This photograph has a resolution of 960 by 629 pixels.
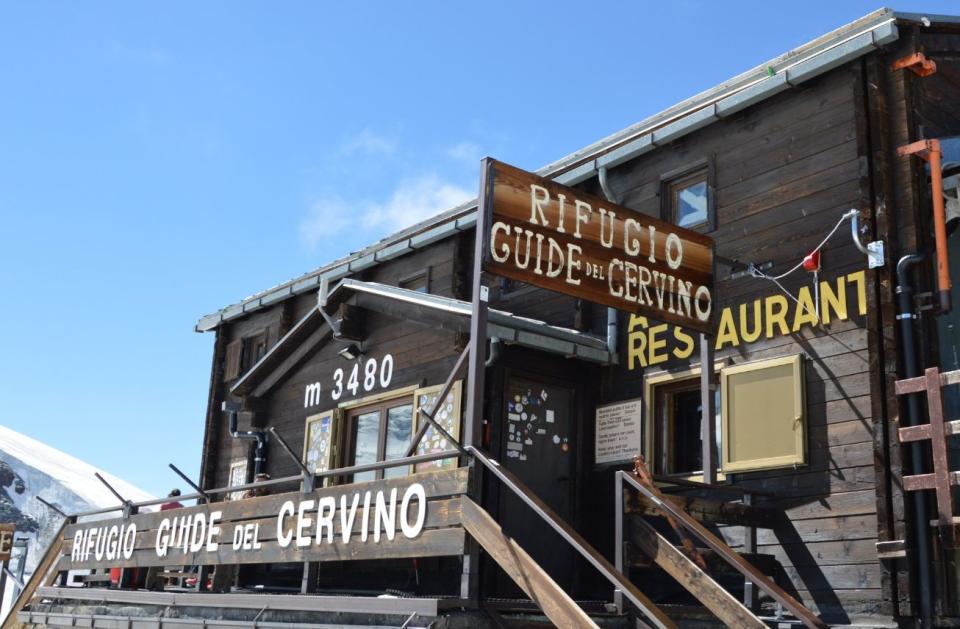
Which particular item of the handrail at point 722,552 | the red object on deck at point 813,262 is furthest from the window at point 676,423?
the handrail at point 722,552

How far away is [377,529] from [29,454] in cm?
5491

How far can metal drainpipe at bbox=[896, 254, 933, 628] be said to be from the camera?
9281 millimetres

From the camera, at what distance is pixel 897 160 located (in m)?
10.5

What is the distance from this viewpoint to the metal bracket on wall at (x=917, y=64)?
10477 millimetres

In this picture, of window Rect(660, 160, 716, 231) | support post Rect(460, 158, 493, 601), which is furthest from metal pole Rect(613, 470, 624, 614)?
window Rect(660, 160, 716, 231)

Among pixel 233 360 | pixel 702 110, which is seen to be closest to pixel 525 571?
pixel 702 110

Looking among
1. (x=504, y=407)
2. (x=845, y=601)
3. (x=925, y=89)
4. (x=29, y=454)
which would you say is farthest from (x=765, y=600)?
(x=29, y=454)

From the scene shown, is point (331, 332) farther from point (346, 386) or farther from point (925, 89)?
point (925, 89)

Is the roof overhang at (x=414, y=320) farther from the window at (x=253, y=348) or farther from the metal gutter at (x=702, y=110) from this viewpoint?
the window at (x=253, y=348)

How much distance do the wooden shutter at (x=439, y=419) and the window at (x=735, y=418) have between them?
86.7 inches

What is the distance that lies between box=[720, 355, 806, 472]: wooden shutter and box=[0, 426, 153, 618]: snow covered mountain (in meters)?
42.5

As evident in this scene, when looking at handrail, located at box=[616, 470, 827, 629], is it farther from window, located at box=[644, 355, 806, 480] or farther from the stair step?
window, located at box=[644, 355, 806, 480]

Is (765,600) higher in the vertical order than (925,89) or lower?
lower

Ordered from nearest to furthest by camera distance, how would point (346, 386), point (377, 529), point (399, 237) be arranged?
point (377, 529) < point (346, 386) < point (399, 237)
